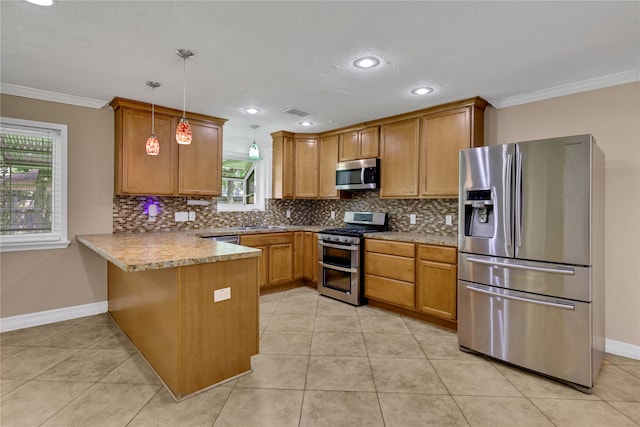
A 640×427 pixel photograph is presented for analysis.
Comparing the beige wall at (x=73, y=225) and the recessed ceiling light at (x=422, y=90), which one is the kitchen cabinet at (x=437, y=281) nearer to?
the recessed ceiling light at (x=422, y=90)

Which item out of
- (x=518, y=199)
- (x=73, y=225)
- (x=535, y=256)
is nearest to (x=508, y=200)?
(x=518, y=199)

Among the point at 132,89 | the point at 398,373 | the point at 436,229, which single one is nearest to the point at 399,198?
the point at 436,229

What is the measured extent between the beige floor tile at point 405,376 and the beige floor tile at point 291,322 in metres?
0.91

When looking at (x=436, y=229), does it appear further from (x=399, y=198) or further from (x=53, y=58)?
(x=53, y=58)

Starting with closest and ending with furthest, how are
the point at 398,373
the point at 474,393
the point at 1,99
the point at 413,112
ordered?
the point at 474,393 < the point at 398,373 < the point at 1,99 < the point at 413,112

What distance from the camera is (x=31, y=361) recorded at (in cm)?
254

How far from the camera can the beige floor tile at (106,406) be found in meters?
1.86

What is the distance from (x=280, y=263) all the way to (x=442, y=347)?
241cm

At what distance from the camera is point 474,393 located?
2182 millimetres

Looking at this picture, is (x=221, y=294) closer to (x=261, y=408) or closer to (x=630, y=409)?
(x=261, y=408)

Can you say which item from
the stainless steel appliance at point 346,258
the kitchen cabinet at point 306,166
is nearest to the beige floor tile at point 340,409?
the stainless steel appliance at point 346,258

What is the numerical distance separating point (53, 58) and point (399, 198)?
3567 mm

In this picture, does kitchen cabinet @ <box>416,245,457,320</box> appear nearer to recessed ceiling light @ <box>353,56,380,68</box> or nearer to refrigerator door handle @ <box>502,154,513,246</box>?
refrigerator door handle @ <box>502,154,513,246</box>

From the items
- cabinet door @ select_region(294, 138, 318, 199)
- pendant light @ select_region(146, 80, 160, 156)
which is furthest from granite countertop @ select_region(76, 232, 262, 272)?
cabinet door @ select_region(294, 138, 318, 199)
